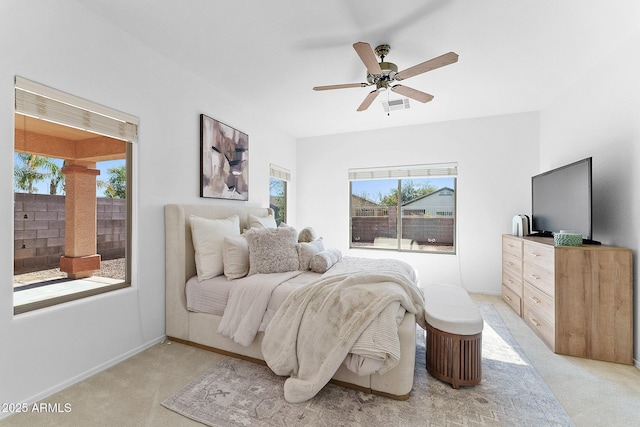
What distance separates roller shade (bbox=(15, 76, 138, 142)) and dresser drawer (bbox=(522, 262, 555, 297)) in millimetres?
Result: 3818

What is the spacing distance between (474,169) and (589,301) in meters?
2.39

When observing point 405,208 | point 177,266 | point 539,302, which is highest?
point 405,208

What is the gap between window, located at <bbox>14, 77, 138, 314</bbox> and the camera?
1749 mm

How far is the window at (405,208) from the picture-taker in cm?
447

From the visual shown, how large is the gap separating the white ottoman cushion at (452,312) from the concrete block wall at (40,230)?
8.73 ft

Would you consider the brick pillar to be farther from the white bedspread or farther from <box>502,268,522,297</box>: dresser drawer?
<box>502,268,522,297</box>: dresser drawer

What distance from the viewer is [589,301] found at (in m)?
2.28

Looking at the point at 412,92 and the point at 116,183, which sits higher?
the point at 412,92

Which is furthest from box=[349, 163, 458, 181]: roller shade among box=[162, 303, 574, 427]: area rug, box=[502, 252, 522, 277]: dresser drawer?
box=[162, 303, 574, 427]: area rug

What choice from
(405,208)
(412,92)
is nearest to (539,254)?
(412,92)

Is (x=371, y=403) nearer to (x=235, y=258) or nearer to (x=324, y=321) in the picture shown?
(x=324, y=321)

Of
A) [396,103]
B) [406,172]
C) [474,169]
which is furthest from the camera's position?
[406,172]

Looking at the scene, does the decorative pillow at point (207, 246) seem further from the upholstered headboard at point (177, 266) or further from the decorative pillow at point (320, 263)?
the decorative pillow at point (320, 263)

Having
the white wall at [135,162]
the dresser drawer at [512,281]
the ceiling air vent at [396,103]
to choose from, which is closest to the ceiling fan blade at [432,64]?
the ceiling air vent at [396,103]
